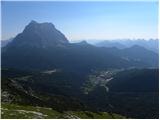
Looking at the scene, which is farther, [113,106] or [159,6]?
[113,106]

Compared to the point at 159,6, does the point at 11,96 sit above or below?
below

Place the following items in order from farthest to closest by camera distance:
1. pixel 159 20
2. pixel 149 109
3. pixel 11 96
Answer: pixel 149 109 → pixel 11 96 → pixel 159 20

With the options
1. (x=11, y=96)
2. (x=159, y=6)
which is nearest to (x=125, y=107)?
(x=11, y=96)

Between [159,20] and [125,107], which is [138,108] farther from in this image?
[159,20]

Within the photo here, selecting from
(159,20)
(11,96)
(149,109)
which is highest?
(159,20)

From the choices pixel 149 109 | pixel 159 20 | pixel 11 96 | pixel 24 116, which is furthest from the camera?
pixel 149 109

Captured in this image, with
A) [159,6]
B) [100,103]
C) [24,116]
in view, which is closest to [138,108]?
[100,103]

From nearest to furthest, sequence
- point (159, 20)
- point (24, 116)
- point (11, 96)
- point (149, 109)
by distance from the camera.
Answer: point (159, 20)
point (24, 116)
point (11, 96)
point (149, 109)

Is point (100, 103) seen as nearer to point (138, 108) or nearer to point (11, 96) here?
point (138, 108)

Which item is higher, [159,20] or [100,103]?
[159,20]
